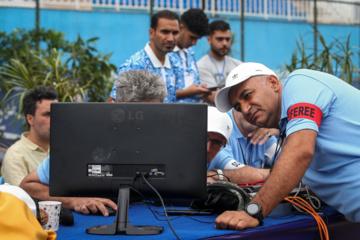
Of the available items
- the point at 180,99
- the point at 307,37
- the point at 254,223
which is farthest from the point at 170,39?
the point at 307,37

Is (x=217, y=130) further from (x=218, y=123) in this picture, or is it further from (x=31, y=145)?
(x=31, y=145)

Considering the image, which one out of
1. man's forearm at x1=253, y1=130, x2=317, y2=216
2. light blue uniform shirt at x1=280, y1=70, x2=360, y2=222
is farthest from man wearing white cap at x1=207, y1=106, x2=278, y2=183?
man's forearm at x1=253, y1=130, x2=317, y2=216

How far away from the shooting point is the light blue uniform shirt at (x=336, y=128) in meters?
2.10

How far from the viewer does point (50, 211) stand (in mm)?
A: 1856

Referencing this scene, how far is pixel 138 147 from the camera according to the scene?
187 cm

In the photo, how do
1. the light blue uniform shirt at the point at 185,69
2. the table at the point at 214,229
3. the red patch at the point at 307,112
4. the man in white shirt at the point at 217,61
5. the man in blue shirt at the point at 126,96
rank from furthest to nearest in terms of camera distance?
the man in white shirt at the point at 217,61, the light blue uniform shirt at the point at 185,69, the man in blue shirt at the point at 126,96, the red patch at the point at 307,112, the table at the point at 214,229

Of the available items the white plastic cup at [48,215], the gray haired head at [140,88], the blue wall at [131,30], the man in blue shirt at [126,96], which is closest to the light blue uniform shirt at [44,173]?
the man in blue shirt at [126,96]

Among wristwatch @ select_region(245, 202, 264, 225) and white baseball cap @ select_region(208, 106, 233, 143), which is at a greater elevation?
white baseball cap @ select_region(208, 106, 233, 143)

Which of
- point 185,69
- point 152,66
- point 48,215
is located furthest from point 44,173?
point 185,69

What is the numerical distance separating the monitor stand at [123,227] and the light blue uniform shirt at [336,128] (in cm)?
71

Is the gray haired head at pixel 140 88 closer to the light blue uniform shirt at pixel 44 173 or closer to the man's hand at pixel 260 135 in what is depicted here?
the light blue uniform shirt at pixel 44 173

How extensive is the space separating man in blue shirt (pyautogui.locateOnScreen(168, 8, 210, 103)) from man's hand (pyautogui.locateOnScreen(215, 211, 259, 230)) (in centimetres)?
222

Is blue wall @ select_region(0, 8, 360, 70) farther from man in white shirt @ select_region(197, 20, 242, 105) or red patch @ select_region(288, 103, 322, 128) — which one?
red patch @ select_region(288, 103, 322, 128)

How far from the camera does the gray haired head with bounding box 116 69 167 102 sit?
7.91 feet
